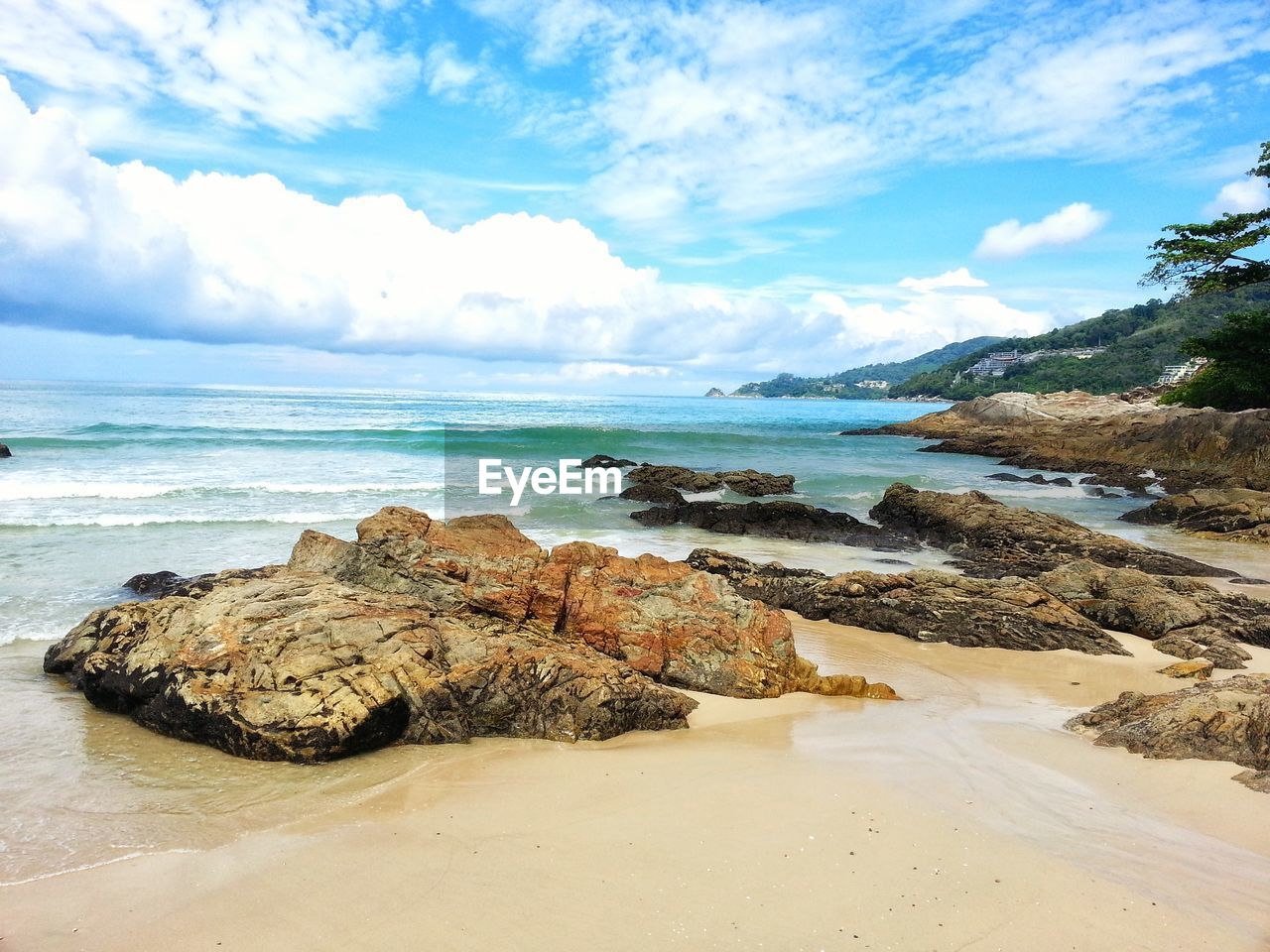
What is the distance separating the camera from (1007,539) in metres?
13.0

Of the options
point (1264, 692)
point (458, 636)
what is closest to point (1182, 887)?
point (1264, 692)

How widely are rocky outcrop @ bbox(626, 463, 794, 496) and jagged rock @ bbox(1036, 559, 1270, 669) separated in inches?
500

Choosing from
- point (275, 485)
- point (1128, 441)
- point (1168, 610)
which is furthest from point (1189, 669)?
point (1128, 441)

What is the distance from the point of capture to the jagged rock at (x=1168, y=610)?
7516 millimetres

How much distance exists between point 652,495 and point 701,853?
1623 centimetres

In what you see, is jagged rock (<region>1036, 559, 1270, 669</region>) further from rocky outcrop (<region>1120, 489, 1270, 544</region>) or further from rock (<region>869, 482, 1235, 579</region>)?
rocky outcrop (<region>1120, 489, 1270, 544</region>)

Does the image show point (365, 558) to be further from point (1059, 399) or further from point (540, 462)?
point (1059, 399)

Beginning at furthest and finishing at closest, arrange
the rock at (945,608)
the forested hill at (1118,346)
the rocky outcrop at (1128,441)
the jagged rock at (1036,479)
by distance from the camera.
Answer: the forested hill at (1118,346)
the jagged rock at (1036,479)
the rocky outcrop at (1128,441)
the rock at (945,608)

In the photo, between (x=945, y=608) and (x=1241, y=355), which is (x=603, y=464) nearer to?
(x=945, y=608)

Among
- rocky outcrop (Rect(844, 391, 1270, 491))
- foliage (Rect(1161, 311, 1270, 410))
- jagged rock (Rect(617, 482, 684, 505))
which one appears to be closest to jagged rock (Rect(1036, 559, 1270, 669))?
jagged rock (Rect(617, 482, 684, 505))

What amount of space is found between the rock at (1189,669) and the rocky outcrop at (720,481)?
15055mm

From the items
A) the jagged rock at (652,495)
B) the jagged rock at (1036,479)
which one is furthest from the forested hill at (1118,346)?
the jagged rock at (652,495)

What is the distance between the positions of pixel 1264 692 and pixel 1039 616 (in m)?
2.94

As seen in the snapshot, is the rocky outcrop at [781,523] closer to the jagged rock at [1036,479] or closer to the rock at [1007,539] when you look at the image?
the rock at [1007,539]
